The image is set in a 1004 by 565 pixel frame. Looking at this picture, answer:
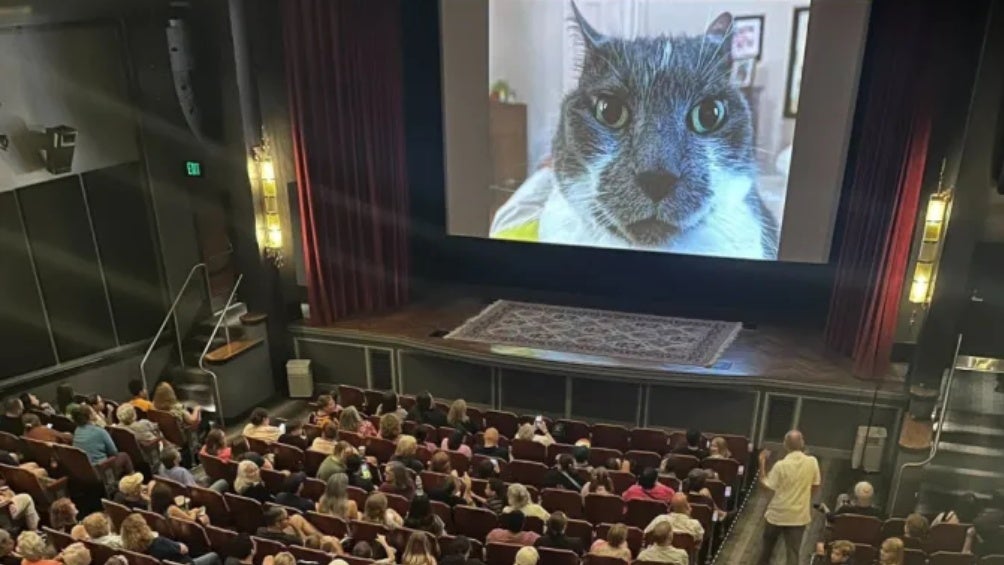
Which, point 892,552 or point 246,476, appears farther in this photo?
point 246,476

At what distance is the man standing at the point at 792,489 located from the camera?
22.3 ft

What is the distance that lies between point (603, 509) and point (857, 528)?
189 cm

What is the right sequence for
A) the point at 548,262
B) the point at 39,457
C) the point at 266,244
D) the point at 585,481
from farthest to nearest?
the point at 548,262, the point at 266,244, the point at 39,457, the point at 585,481

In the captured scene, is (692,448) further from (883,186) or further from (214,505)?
(214,505)

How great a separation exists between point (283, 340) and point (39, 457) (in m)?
3.62

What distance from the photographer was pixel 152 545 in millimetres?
5957

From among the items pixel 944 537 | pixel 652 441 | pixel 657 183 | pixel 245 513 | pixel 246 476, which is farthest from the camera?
pixel 657 183

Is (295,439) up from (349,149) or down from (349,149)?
down

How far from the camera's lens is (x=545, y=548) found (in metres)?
5.96

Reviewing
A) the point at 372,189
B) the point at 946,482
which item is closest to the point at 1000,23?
the point at 946,482

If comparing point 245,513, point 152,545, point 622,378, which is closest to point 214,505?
point 245,513

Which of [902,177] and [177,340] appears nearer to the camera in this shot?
[902,177]

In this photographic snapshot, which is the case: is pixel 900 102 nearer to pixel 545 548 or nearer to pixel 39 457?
pixel 545 548

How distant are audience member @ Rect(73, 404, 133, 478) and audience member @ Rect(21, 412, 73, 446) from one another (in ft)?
0.75
